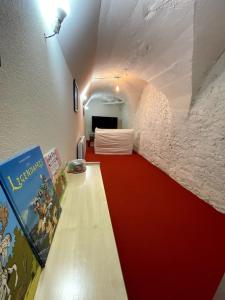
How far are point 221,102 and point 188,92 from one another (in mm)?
661

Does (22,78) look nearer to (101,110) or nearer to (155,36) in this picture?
(155,36)

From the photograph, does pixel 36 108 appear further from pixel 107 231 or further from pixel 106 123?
pixel 106 123

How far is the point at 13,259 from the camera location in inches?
16.1

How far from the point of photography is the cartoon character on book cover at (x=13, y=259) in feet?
1.21

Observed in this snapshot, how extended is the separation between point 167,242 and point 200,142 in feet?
4.99

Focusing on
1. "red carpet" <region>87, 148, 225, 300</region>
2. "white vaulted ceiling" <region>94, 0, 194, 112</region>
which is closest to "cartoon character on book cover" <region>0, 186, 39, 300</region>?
"red carpet" <region>87, 148, 225, 300</region>

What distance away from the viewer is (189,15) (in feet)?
5.35

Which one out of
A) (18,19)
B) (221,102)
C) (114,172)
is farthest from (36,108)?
(114,172)

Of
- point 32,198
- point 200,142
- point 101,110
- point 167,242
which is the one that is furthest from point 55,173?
point 101,110

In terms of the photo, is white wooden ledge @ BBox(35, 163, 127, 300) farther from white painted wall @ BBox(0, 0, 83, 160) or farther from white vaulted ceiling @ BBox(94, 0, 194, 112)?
white vaulted ceiling @ BBox(94, 0, 194, 112)

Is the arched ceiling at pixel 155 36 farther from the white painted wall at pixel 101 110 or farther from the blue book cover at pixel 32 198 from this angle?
the white painted wall at pixel 101 110

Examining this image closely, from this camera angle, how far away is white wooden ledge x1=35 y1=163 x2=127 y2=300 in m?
0.46

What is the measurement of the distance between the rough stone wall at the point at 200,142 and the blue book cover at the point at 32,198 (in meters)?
2.08

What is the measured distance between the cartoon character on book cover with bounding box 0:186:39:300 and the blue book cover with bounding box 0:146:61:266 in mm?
28
